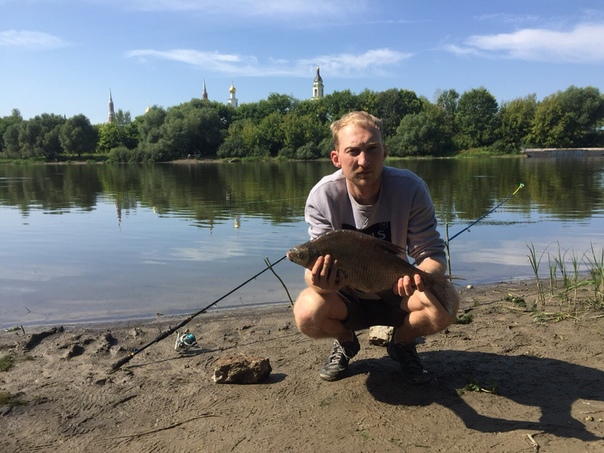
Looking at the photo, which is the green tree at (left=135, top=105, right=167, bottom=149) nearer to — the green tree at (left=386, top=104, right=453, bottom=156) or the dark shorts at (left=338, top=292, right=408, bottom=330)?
the green tree at (left=386, top=104, right=453, bottom=156)

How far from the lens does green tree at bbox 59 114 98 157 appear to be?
81.6 m

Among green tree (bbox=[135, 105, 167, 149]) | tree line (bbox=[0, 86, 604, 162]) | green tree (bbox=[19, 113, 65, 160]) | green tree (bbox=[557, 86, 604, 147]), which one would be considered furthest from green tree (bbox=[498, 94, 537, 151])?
green tree (bbox=[19, 113, 65, 160])

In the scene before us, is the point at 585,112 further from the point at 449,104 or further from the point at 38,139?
the point at 38,139

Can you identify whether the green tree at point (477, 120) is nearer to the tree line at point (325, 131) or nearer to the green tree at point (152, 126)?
the tree line at point (325, 131)

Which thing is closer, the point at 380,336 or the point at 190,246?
the point at 380,336

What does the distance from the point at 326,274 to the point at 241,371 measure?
3.34ft

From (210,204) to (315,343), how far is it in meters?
14.2

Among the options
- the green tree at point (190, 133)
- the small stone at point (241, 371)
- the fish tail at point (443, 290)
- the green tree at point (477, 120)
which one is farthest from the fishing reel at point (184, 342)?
the green tree at point (477, 120)

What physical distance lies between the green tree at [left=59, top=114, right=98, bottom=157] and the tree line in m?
0.16

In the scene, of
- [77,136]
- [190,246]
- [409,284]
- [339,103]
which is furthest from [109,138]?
[409,284]

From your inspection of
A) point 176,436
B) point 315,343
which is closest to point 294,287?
point 315,343

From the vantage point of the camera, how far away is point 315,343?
4.33 metres

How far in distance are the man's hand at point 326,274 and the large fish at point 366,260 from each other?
3 centimetres

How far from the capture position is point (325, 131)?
8731cm
